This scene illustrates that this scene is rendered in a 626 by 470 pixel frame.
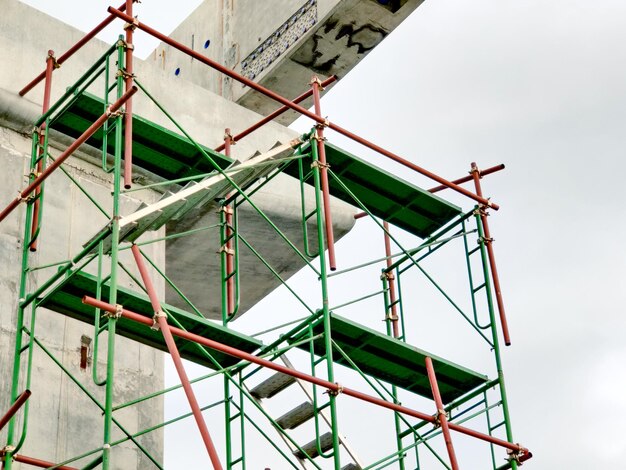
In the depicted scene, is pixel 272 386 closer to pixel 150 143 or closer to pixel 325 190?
pixel 325 190

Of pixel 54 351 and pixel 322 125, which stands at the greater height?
pixel 322 125

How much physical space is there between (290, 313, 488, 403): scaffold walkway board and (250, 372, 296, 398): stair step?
16.0 inches

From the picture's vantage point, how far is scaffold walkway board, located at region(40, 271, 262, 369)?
43.4 ft

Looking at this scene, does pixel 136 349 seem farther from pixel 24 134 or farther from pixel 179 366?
pixel 179 366

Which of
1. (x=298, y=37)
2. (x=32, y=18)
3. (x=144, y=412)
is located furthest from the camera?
(x=298, y=37)

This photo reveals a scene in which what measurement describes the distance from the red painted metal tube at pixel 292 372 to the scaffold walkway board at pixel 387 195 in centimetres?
312

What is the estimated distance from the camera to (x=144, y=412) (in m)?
15.5

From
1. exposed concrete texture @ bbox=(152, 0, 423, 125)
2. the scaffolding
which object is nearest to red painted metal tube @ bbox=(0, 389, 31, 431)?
the scaffolding

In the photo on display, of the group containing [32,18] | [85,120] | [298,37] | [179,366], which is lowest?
[179,366]

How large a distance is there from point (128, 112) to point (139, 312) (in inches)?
77.8

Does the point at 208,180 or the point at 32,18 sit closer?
the point at 208,180

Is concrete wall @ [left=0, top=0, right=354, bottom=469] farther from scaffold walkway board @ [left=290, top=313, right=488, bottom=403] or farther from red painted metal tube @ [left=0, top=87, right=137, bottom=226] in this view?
scaffold walkway board @ [left=290, top=313, right=488, bottom=403]

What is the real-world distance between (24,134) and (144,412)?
11.6 feet

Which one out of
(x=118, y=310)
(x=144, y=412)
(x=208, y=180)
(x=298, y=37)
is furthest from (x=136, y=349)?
(x=298, y=37)
